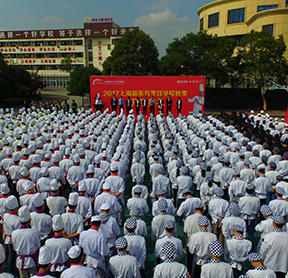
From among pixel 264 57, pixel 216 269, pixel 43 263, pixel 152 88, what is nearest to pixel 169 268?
pixel 216 269

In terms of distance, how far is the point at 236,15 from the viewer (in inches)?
1283

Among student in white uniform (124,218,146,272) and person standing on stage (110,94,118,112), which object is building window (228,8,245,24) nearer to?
person standing on stage (110,94,118,112)

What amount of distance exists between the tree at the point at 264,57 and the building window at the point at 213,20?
464 inches

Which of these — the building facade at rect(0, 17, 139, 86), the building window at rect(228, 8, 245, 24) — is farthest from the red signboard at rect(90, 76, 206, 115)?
the building facade at rect(0, 17, 139, 86)

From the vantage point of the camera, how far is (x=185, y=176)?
5820 millimetres

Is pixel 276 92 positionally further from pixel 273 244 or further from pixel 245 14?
pixel 273 244

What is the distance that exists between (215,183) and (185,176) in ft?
3.46

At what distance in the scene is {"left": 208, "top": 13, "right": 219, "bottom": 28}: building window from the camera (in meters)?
34.1

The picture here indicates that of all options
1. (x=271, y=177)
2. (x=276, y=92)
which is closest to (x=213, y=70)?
(x=276, y=92)

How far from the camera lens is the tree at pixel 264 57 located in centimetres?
2264

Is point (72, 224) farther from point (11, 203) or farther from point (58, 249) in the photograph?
point (11, 203)

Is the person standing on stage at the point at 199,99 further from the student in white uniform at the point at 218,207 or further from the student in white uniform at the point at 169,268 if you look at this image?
the student in white uniform at the point at 169,268

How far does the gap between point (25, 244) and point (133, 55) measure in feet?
77.3

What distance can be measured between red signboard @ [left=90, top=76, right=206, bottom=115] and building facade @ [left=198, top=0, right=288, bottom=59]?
49.1 ft
